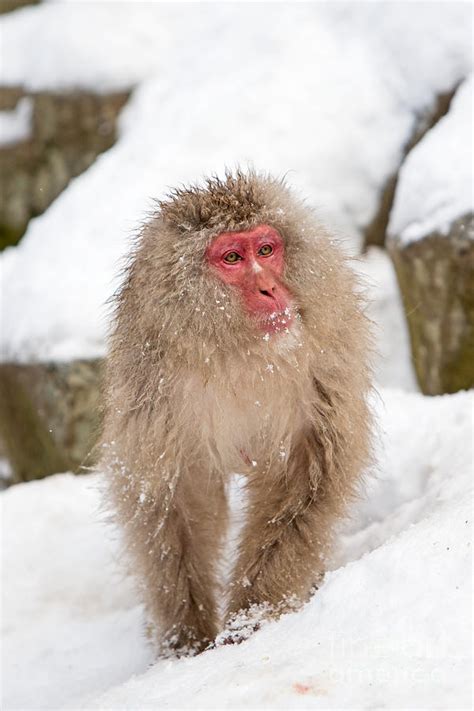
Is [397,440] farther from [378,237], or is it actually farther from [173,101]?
[173,101]

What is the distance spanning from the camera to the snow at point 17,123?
7.39 m

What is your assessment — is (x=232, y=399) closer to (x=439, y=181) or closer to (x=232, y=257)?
(x=232, y=257)

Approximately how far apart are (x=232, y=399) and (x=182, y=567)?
0.65 m

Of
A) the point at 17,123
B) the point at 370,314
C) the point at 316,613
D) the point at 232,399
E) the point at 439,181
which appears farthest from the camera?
the point at 17,123

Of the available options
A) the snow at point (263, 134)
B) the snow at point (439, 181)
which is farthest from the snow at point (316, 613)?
the snow at point (263, 134)

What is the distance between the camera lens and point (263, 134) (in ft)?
17.7

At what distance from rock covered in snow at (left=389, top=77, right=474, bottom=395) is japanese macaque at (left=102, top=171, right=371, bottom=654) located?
1.45m

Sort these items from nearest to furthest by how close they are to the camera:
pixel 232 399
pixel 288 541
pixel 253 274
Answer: pixel 253 274 < pixel 232 399 < pixel 288 541

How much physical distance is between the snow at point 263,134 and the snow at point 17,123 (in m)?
1.48

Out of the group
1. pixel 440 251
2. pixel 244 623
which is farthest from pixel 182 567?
pixel 440 251

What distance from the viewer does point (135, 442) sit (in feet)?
8.59

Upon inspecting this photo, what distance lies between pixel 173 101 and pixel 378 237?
1.71 metres

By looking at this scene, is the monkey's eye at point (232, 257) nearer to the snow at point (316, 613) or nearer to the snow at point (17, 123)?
the snow at point (316, 613)

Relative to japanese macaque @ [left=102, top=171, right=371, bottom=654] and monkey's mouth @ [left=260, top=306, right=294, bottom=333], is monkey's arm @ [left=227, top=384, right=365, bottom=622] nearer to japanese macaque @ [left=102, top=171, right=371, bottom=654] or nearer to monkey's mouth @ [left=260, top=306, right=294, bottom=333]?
japanese macaque @ [left=102, top=171, right=371, bottom=654]
